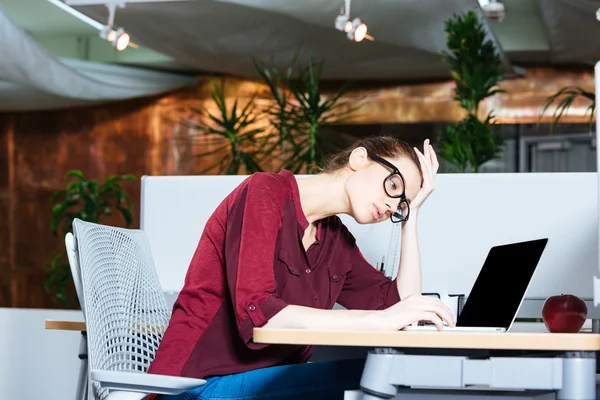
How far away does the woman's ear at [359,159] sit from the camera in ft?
6.01

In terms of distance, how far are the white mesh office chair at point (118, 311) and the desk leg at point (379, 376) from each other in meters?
0.39

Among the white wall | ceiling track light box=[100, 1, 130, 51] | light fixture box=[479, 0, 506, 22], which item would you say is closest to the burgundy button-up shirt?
the white wall

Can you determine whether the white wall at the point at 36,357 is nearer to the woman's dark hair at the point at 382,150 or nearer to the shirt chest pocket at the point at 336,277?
the shirt chest pocket at the point at 336,277

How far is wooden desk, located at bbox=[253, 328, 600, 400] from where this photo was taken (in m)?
1.16

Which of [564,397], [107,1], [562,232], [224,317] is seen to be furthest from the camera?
[107,1]

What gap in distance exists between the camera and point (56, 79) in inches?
296

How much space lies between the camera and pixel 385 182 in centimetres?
177

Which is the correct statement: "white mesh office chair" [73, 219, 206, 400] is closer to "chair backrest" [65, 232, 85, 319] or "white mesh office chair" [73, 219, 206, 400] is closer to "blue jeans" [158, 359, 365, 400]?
"chair backrest" [65, 232, 85, 319]

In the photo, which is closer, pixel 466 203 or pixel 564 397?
pixel 564 397

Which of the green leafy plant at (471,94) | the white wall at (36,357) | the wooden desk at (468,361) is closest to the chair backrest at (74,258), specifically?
the wooden desk at (468,361)

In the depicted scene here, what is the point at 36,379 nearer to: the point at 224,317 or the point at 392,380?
the point at 224,317

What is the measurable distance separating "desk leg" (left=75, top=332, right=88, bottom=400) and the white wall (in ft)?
2.49

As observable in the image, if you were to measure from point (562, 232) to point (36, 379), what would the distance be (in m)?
2.10

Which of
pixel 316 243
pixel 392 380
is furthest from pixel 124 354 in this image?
pixel 392 380
